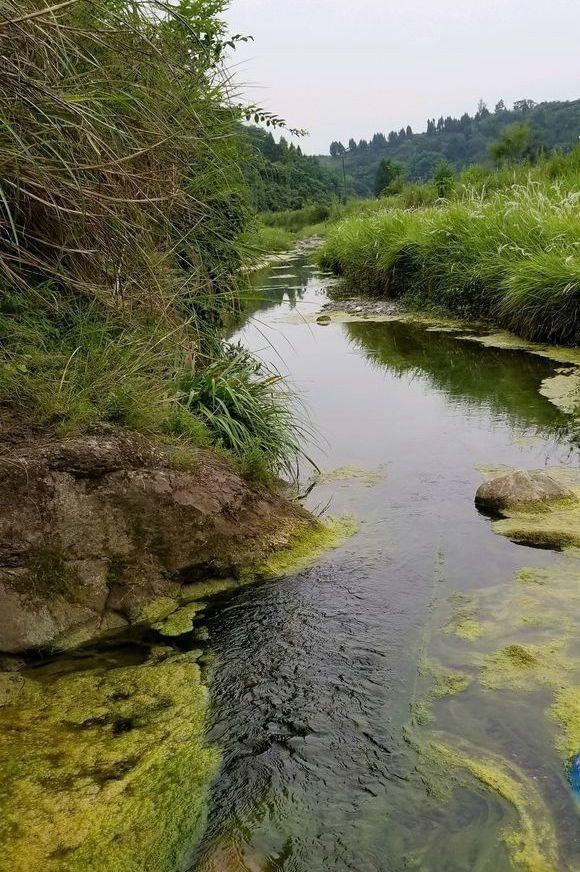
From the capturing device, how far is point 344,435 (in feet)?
17.7

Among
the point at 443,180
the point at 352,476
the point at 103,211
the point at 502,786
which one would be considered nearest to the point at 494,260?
the point at 352,476

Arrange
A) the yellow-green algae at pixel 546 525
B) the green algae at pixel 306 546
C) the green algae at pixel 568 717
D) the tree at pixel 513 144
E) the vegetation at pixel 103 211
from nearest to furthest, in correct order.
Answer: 1. the green algae at pixel 568 717
2. the vegetation at pixel 103 211
3. the green algae at pixel 306 546
4. the yellow-green algae at pixel 546 525
5. the tree at pixel 513 144

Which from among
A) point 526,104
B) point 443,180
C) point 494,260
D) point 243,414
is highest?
point 526,104

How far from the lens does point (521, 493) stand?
3859mm

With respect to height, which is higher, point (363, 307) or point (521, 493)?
point (521, 493)

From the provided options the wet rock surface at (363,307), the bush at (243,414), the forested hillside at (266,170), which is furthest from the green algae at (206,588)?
the wet rock surface at (363,307)

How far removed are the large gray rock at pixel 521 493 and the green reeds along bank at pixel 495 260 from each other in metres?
3.55

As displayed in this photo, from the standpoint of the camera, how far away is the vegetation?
265 centimetres

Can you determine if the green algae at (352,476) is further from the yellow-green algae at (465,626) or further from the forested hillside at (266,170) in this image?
the forested hillside at (266,170)

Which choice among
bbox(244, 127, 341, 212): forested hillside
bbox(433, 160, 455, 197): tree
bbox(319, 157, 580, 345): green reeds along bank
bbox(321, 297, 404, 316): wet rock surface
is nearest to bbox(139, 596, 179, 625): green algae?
bbox(244, 127, 341, 212): forested hillside

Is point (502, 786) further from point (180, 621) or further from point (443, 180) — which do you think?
point (443, 180)

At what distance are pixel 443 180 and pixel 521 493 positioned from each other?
16621 mm

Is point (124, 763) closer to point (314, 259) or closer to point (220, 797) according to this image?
point (220, 797)

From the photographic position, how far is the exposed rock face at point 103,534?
2.71 m
